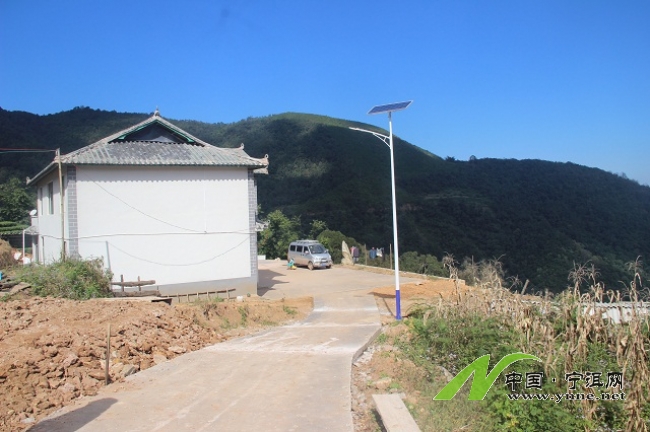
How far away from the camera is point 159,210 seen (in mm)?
18828

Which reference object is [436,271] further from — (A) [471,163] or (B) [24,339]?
(A) [471,163]

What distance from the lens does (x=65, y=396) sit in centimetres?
724

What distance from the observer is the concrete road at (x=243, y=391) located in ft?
20.4

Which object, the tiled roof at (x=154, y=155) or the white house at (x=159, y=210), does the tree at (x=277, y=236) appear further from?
the white house at (x=159, y=210)

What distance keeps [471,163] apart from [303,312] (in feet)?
192

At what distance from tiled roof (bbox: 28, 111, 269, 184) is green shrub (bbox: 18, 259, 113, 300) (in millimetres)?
3711

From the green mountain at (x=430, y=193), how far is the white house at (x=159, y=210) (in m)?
20.7

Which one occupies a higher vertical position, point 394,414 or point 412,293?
point 394,414

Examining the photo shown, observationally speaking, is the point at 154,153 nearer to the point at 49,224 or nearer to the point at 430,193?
the point at 49,224

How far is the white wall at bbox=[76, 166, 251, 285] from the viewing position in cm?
1792

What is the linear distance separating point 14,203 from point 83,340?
29649 mm

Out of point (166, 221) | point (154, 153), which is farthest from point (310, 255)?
point (154, 153)

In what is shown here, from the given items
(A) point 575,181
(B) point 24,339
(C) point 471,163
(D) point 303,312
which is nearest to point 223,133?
(C) point 471,163

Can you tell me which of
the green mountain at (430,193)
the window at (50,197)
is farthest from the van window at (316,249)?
the window at (50,197)
